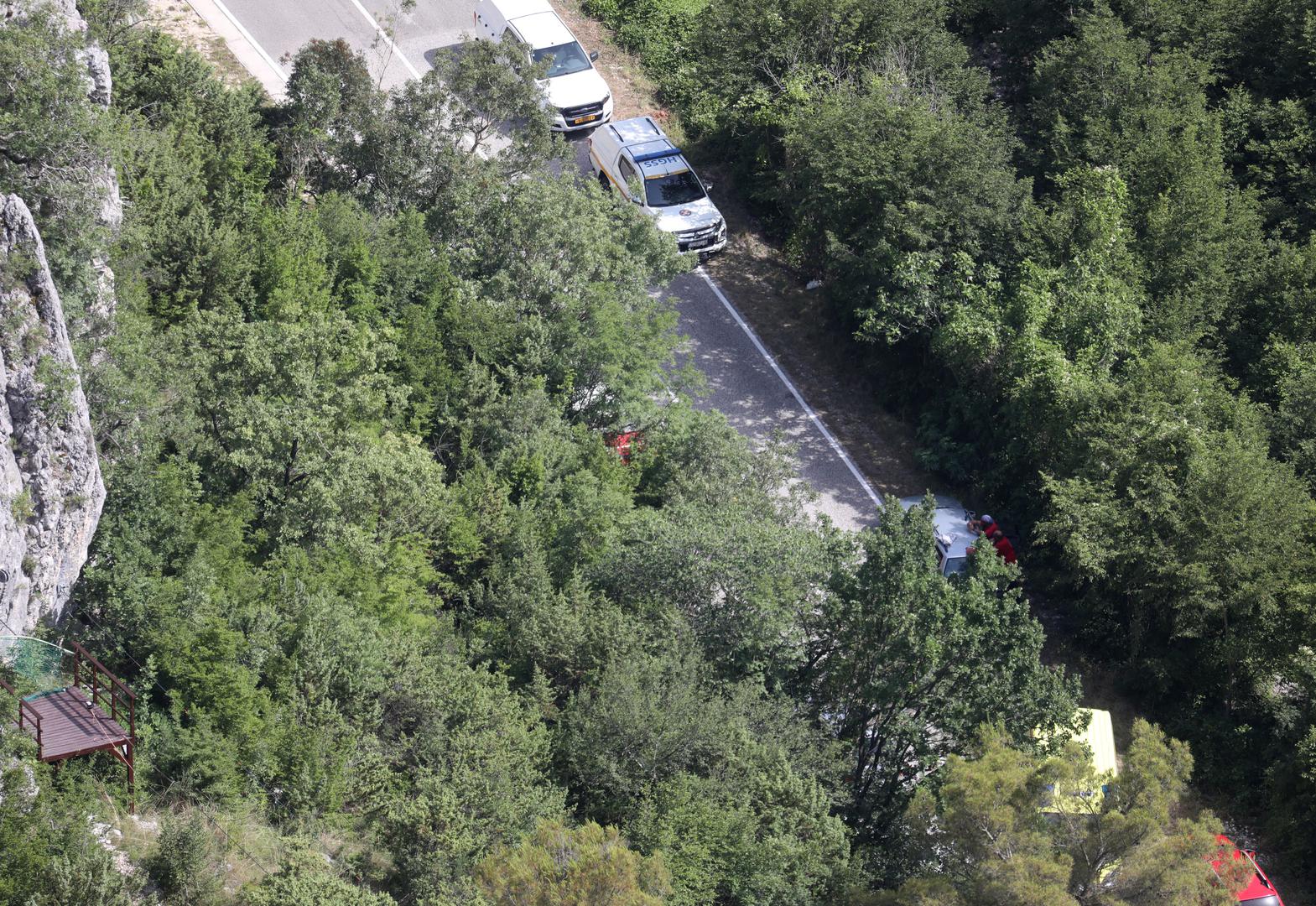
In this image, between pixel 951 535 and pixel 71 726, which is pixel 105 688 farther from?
pixel 951 535

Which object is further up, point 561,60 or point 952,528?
point 561,60

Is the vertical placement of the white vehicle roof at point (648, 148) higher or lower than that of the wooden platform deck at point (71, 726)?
higher

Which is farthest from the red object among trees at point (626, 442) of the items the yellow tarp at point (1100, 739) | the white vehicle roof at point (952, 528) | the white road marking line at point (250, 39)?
the white road marking line at point (250, 39)

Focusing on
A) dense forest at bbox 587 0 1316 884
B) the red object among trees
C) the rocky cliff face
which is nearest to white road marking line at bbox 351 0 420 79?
dense forest at bbox 587 0 1316 884

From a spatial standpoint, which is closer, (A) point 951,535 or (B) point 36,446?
(B) point 36,446

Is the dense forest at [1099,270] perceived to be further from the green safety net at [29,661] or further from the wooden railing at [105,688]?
the green safety net at [29,661]

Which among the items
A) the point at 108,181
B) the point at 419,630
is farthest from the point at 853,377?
the point at 108,181

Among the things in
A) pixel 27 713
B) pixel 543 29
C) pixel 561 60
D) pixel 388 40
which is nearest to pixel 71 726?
pixel 27 713
